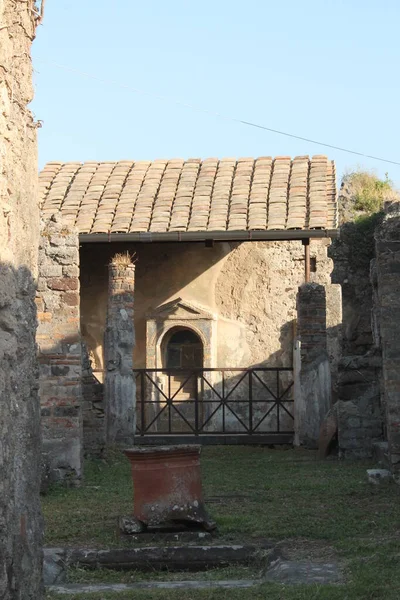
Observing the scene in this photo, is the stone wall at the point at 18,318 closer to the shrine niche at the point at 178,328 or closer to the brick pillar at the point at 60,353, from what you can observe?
the brick pillar at the point at 60,353

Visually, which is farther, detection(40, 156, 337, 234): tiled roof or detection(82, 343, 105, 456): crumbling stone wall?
detection(40, 156, 337, 234): tiled roof

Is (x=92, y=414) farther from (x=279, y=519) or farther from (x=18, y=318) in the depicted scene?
(x=18, y=318)

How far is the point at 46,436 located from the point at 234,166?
32.9 feet

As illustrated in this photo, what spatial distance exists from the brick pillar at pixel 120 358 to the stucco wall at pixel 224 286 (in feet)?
9.81

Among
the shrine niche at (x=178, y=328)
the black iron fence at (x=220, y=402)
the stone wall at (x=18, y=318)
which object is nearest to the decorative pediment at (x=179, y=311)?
the shrine niche at (x=178, y=328)

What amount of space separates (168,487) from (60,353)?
11.0ft

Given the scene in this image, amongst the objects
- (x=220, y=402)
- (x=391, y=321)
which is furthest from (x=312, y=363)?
(x=391, y=321)

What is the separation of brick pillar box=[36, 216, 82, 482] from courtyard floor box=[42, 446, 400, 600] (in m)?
0.42

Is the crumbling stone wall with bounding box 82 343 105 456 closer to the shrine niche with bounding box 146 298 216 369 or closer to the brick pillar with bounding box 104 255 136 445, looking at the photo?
the brick pillar with bounding box 104 255 136 445

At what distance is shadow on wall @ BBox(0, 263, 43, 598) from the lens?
4.28 m

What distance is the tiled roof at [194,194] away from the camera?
17.5m

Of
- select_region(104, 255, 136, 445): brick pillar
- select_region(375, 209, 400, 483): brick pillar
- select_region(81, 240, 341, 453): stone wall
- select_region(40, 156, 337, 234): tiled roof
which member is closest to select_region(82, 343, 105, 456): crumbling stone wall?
select_region(104, 255, 136, 445): brick pillar

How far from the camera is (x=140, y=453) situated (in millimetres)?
7859

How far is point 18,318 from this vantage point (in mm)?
4531
